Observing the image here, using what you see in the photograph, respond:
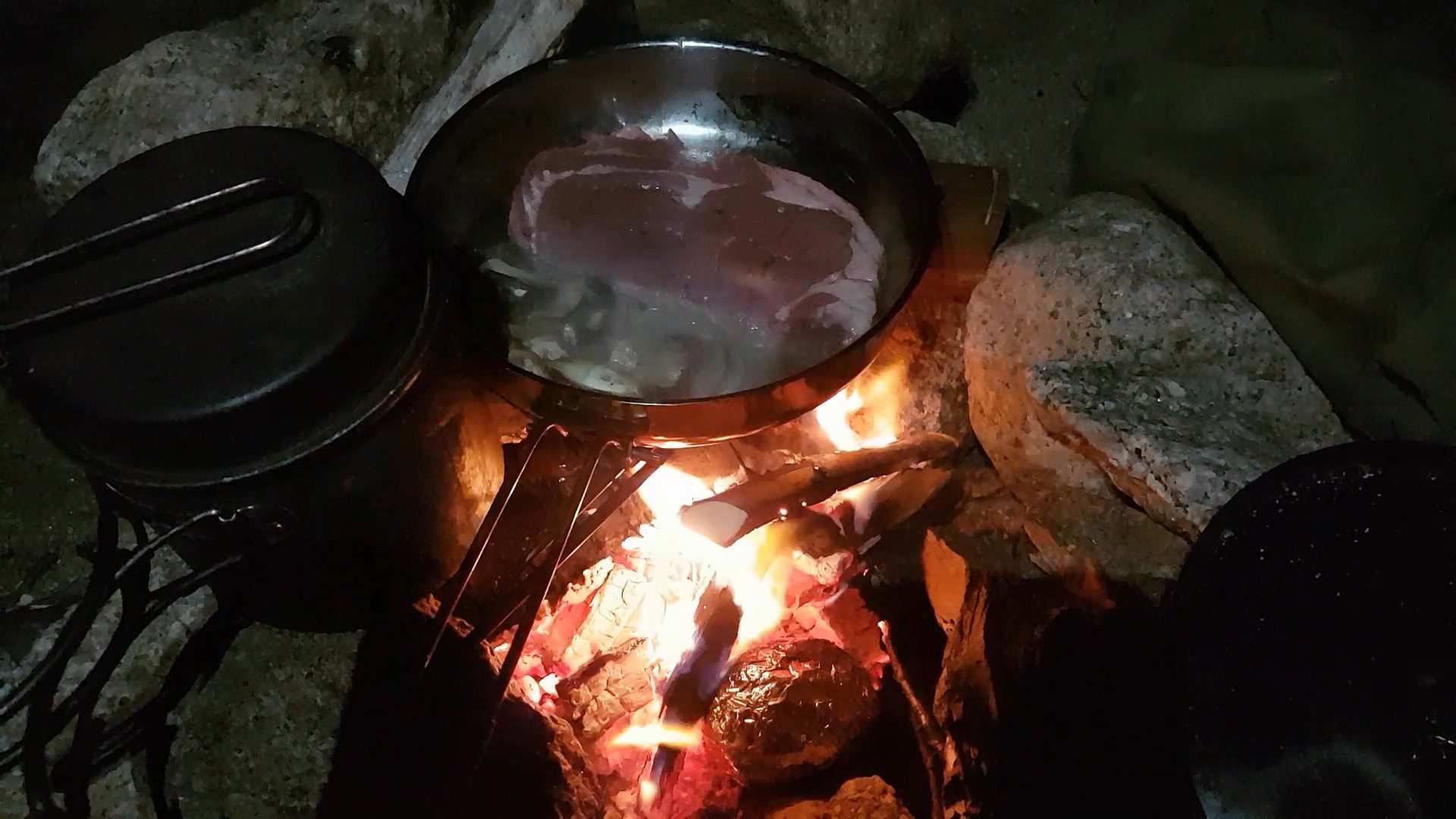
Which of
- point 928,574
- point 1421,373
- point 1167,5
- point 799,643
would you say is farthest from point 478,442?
point 1167,5

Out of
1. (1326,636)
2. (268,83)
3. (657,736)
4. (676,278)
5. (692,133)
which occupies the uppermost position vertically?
(268,83)

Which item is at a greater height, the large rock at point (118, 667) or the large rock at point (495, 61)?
the large rock at point (495, 61)

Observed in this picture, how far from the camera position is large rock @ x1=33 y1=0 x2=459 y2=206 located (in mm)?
2754

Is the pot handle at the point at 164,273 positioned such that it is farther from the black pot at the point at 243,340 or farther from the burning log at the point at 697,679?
the burning log at the point at 697,679

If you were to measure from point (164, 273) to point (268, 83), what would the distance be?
155cm

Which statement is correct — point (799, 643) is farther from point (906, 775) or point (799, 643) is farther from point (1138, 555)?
point (1138, 555)

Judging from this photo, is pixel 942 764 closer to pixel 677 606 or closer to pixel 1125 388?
pixel 677 606

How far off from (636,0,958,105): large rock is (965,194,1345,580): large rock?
2.94 feet

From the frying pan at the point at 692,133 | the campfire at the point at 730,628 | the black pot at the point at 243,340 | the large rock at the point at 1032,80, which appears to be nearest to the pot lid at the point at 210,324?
the black pot at the point at 243,340

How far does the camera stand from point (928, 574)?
2520 millimetres

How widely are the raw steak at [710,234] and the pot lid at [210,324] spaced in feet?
2.86

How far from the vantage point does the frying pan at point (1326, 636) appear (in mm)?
1620

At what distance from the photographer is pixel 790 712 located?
2.20 metres

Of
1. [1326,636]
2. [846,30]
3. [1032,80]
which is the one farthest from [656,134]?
[1326,636]
